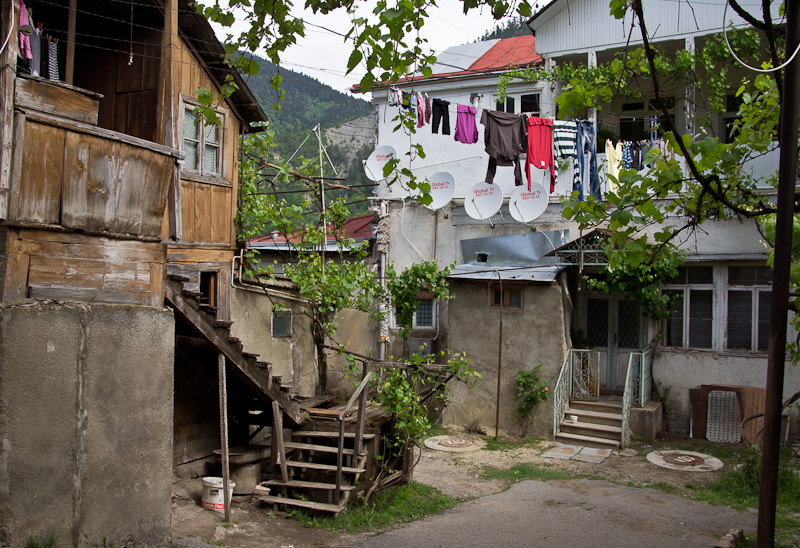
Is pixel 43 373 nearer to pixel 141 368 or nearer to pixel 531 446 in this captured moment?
pixel 141 368

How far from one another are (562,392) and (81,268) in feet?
31.9

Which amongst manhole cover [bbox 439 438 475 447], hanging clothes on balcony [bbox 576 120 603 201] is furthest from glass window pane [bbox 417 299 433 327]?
hanging clothes on balcony [bbox 576 120 603 201]

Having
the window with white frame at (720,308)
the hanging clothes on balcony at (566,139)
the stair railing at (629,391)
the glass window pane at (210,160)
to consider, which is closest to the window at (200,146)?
the glass window pane at (210,160)

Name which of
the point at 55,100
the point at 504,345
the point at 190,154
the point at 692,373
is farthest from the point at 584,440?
the point at 55,100

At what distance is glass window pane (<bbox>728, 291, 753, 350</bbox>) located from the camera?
1305 cm

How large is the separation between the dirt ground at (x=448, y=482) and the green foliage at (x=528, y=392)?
674 mm

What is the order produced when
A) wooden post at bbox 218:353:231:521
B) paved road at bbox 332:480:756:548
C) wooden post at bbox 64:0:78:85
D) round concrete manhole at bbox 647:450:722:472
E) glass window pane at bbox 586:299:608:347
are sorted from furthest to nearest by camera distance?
glass window pane at bbox 586:299:608:347, round concrete manhole at bbox 647:450:722:472, wooden post at bbox 218:353:231:521, paved road at bbox 332:480:756:548, wooden post at bbox 64:0:78:85

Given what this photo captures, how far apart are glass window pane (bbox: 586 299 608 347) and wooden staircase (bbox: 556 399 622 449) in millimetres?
1840

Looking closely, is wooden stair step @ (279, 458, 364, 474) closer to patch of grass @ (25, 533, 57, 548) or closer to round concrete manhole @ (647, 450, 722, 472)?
patch of grass @ (25, 533, 57, 548)

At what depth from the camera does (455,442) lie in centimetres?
1262

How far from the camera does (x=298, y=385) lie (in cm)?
1343

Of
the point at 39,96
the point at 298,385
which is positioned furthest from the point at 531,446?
the point at 39,96

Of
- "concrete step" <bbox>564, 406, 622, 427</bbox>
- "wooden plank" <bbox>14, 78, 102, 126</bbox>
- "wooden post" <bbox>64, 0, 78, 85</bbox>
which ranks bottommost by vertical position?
"concrete step" <bbox>564, 406, 622, 427</bbox>

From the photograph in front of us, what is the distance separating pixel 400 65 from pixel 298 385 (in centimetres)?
970
